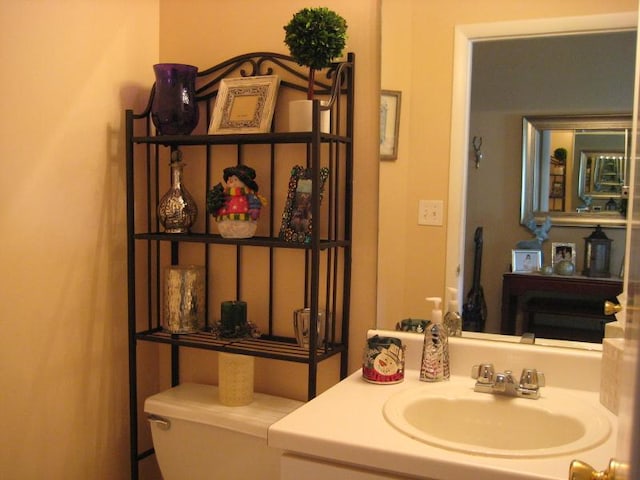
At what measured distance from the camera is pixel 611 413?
134 centimetres

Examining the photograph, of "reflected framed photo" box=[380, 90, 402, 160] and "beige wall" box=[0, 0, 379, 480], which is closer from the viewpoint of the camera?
"beige wall" box=[0, 0, 379, 480]

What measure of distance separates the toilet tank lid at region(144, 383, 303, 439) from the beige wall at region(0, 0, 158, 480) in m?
0.21

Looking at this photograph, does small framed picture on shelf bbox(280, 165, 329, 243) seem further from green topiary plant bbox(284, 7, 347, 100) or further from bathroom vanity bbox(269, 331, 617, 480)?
bathroom vanity bbox(269, 331, 617, 480)

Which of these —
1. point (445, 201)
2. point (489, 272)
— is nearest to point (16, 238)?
point (445, 201)

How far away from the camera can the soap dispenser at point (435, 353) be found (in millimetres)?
1568

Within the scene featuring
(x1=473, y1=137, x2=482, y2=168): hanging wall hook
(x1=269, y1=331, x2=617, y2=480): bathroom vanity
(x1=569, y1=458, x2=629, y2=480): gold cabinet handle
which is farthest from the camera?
(x1=473, y1=137, x2=482, y2=168): hanging wall hook

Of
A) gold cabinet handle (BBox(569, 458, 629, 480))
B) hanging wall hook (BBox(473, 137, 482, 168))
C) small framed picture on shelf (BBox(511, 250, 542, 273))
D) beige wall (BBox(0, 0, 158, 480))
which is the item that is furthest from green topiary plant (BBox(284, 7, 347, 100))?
gold cabinet handle (BBox(569, 458, 629, 480))

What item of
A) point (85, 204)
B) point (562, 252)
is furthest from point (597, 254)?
point (85, 204)

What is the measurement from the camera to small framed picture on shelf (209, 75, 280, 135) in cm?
186

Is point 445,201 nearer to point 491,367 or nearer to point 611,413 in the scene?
point 491,367

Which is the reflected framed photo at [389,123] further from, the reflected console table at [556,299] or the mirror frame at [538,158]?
the reflected console table at [556,299]

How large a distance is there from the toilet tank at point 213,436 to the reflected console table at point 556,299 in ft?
2.32

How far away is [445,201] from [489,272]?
0.22 m

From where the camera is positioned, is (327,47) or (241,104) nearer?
(327,47)
